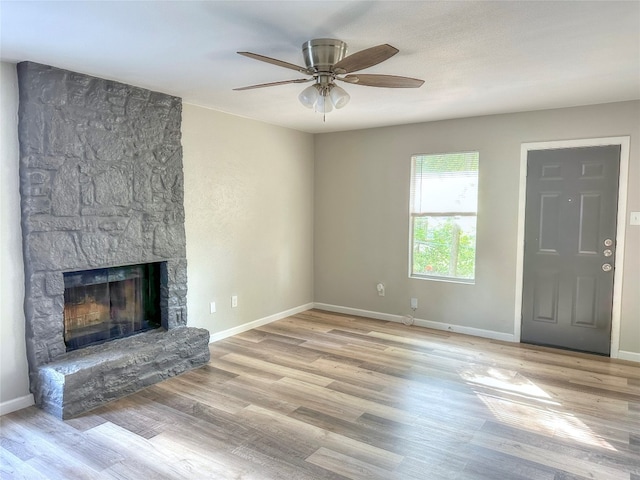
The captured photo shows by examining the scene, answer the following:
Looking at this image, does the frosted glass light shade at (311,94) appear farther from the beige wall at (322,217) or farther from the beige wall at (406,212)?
the beige wall at (406,212)

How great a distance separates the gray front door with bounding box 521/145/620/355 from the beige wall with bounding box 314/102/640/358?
0.47 ft

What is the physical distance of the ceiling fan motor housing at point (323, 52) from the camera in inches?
92.4

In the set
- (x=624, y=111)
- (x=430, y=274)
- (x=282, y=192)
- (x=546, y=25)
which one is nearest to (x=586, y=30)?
(x=546, y=25)

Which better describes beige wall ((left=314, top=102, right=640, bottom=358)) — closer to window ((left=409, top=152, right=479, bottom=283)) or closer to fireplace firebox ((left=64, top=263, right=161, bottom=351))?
window ((left=409, top=152, right=479, bottom=283))

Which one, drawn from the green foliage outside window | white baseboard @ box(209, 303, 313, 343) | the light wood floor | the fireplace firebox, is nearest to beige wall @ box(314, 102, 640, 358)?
the green foliage outside window

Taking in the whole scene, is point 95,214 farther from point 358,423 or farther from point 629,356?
point 629,356

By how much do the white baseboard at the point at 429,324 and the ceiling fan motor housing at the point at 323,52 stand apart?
334 centimetres

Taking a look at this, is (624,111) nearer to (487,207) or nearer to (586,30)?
(487,207)

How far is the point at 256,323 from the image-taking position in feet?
15.9

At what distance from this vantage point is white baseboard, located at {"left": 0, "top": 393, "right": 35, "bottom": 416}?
278 centimetres

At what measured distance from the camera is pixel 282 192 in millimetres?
5129

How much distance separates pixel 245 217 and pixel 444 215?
2.23 m

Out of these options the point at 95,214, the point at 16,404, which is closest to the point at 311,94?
the point at 95,214

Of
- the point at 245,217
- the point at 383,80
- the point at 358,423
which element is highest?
the point at 383,80
